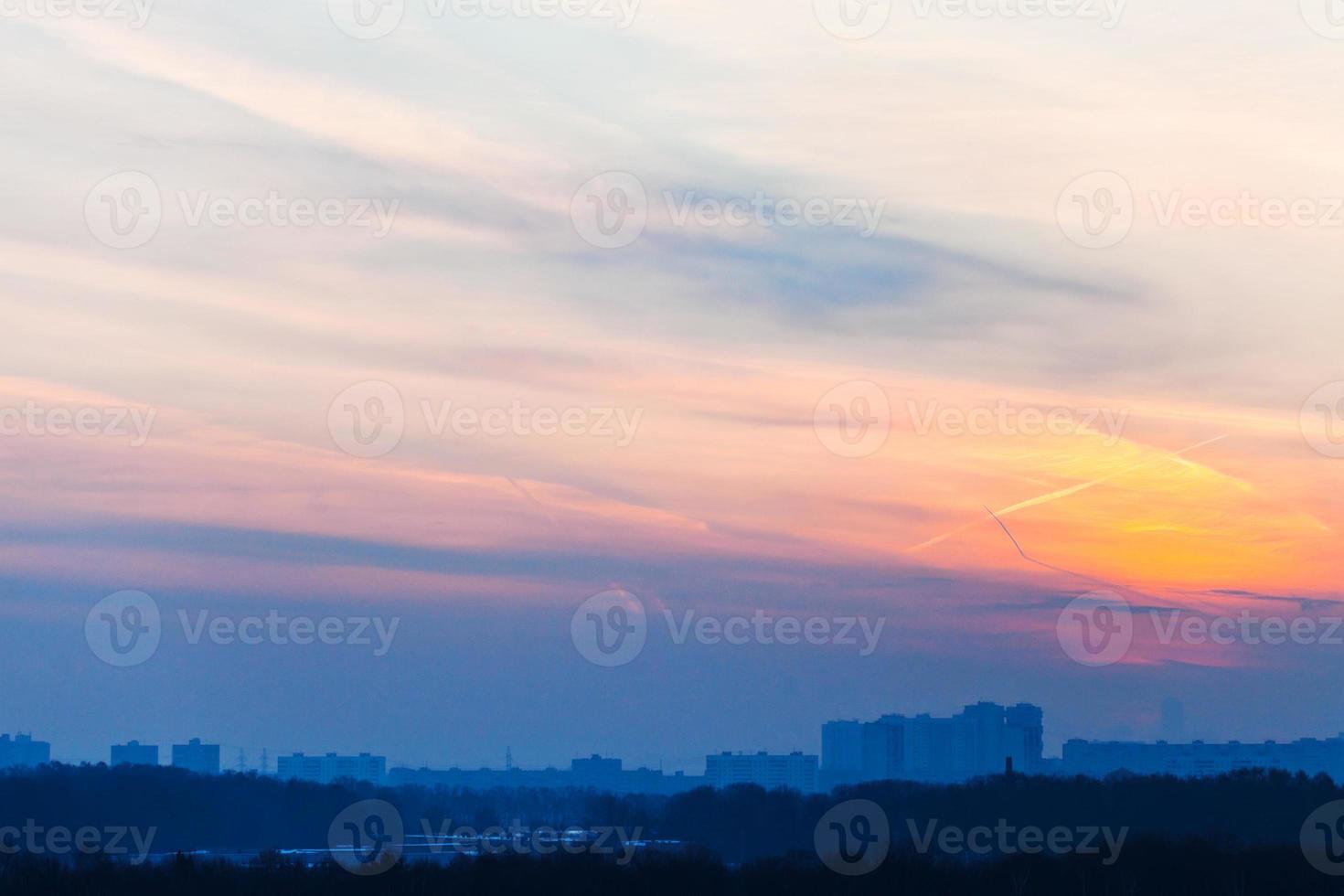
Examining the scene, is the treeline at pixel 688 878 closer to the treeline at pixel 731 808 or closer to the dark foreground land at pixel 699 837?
the dark foreground land at pixel 699 837

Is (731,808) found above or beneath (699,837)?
above

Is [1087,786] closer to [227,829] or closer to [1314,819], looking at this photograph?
[1314,819]

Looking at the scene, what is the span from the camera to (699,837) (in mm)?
111312

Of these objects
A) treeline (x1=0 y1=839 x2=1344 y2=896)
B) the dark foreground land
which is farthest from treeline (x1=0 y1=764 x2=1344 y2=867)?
treeline (x1=0 y1=839 x2=1344 y2=896)

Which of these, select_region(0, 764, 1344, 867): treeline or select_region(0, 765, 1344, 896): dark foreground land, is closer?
select_region(0, 765, 1344, 896): dark foreground land

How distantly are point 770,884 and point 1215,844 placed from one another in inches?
854

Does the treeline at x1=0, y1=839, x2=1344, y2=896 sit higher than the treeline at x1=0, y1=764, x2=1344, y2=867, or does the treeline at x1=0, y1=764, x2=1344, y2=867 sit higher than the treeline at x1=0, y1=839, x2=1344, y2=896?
the treeline at x1=0, y1=764, x2=1344, y2=867

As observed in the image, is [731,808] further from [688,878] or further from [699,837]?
[688,878]

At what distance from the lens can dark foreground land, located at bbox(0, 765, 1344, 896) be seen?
57312 millimetres

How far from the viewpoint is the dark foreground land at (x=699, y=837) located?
57.3 meters

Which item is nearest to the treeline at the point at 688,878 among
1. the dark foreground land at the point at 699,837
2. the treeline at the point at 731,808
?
the dark foreground land at the point at 699,837

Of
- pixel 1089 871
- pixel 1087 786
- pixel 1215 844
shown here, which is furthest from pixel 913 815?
pixel 1089 871

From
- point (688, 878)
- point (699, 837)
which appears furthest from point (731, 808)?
point (688, 878)

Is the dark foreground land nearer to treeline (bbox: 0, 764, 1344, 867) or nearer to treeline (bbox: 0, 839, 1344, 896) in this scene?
treeline (bbox: 0, 839, 1344, 896)
